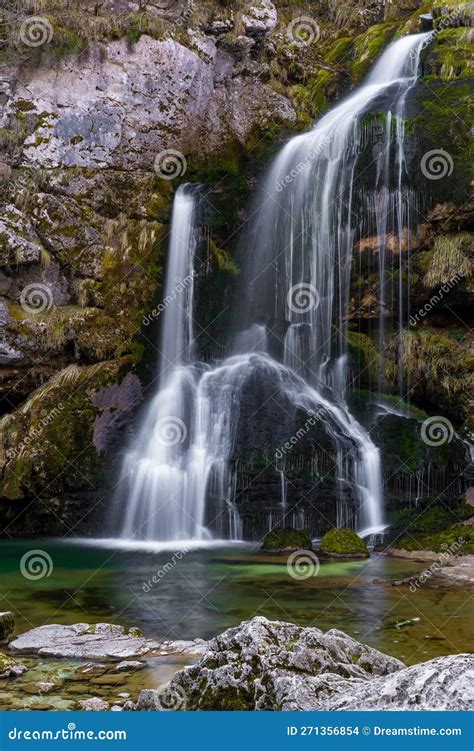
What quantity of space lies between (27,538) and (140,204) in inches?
339

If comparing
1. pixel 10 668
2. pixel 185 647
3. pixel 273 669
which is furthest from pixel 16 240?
pixel 273 669

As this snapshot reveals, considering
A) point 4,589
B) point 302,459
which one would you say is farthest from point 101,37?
point 4,589

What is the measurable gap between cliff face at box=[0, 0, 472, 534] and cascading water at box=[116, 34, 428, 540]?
1.74 ft

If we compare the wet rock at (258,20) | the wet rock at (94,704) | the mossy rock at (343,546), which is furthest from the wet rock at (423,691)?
the wet rock at (258,20)

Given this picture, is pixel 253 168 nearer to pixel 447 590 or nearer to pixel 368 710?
pixel 447 590

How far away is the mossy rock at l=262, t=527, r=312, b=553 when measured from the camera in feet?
36.3

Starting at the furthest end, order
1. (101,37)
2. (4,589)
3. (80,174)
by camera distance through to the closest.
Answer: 1. (101,37)
2. (80,174)
3. (4,589)

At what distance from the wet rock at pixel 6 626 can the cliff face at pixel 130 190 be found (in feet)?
23.8

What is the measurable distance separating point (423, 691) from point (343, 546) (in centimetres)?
808

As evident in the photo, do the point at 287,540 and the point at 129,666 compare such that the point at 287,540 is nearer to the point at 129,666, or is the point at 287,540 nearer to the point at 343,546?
the point at 343,546

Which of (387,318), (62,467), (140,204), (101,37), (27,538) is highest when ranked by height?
(101,37)

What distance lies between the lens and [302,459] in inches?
511

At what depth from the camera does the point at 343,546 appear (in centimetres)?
1069

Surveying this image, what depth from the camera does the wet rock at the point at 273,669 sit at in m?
3.30
